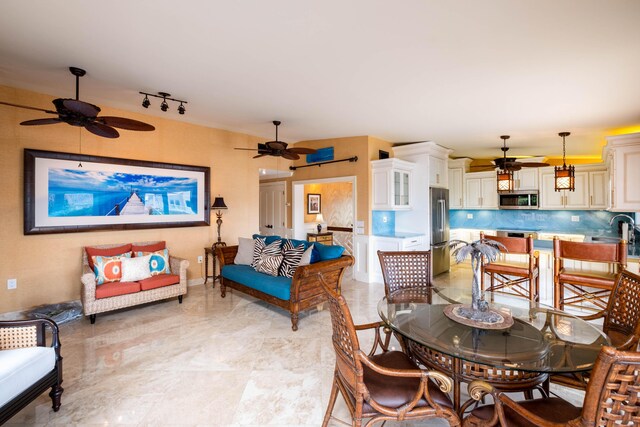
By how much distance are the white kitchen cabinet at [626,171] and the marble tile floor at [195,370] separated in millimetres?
2987

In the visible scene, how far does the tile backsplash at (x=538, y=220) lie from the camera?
5.91 meters

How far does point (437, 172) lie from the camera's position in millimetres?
5883

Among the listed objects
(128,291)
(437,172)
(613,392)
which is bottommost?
(128,291)

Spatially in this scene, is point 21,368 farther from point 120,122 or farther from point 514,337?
point 514,337

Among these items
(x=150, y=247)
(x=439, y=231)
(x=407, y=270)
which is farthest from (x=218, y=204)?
(x=439, y=231)

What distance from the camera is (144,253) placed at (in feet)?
13.6

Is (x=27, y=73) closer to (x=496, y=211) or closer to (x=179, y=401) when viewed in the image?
(x=179, y=401)

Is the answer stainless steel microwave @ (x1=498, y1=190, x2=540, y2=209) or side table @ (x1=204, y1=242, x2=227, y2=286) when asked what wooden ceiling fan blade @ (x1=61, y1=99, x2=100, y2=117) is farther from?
stainless steel microwave @ (x1=498, y1=190, x2=540, y2=209)

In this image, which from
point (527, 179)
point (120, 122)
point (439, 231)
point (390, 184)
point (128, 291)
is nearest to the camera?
point (120, 122)

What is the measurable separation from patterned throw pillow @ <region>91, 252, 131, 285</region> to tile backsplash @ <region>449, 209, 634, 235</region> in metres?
7.41

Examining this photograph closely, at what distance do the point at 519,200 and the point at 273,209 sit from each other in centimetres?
570

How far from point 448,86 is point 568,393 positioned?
2.99m

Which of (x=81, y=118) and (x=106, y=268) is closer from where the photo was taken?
(x=81, y=118)

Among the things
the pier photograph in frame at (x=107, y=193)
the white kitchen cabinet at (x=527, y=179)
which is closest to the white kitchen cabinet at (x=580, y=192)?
the white kitchen cabinet at (x=527, y=179)
